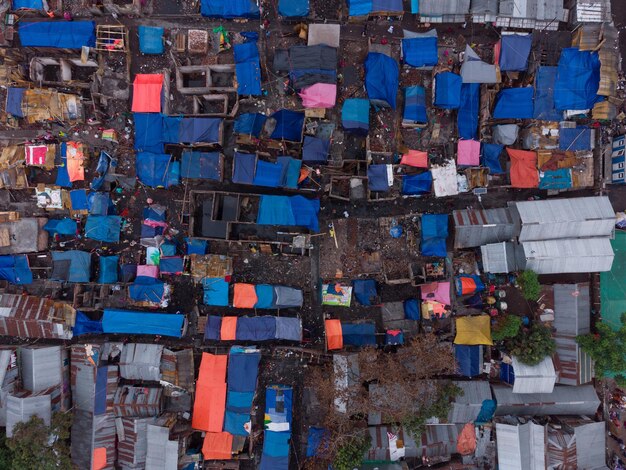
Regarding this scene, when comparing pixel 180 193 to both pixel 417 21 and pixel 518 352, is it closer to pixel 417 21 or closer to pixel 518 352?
pixel 417 21

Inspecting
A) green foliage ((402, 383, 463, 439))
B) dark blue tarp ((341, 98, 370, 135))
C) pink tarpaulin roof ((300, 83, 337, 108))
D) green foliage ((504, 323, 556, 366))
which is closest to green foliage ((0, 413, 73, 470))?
green foliage ((402, 383, 463, 439))

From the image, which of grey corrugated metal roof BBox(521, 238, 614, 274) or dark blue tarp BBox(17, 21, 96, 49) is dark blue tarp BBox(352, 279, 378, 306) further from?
dark blue tarp BBox(17, 21, 96, 49)

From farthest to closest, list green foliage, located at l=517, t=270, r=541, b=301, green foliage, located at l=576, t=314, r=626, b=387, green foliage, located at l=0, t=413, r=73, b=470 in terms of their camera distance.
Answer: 1. green foliage, located at l=517, t=270, r=541, b=301
2. green foliage, located at l=576, t=314, r=626, b=387
3. green foliage, located at l=0, t=413, r=73, b=470

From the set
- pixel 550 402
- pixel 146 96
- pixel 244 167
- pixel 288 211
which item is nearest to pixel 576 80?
pixel 288 211

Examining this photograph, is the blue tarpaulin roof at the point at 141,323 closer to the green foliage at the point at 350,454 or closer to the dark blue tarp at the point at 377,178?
the green foliage at the point at 350,454

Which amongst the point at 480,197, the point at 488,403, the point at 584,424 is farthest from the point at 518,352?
the point at 480,197

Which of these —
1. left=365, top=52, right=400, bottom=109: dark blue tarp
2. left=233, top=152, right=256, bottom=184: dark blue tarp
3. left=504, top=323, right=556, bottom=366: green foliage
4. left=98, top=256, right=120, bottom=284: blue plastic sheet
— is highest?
left=365, top=52, right=400, bottom=109: dark blue tarp
